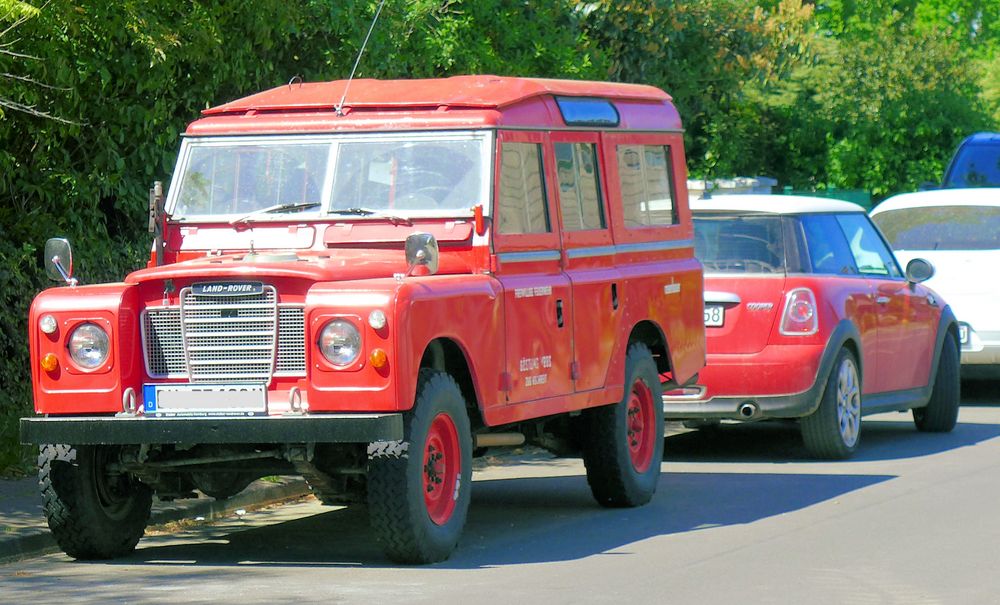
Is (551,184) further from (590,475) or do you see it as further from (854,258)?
(854,258)

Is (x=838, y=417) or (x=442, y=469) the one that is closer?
(x=442, y=469)

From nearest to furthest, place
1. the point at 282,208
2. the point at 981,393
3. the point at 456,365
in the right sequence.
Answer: the point at 456,365 → the point at 282,208 → the point at 981,393

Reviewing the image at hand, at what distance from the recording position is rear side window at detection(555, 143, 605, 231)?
10.4 meters

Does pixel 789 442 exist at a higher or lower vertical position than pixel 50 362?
lower

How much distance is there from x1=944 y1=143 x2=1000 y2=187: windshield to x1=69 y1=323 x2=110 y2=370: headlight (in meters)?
16.9

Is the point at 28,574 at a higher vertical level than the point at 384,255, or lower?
lower

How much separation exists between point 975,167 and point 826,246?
11.7m

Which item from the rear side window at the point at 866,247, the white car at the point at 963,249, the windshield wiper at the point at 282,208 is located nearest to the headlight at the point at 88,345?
the windshield wiper at the point at 282,208

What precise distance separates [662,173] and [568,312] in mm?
1966

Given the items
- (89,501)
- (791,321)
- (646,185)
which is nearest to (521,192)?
(646,185)

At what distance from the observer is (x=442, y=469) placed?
8992 mm

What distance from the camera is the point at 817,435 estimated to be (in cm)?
1294

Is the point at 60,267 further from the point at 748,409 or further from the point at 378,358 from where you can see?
the point at 748,409

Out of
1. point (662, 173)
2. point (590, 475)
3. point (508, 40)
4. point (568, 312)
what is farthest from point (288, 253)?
point (508, 40)
